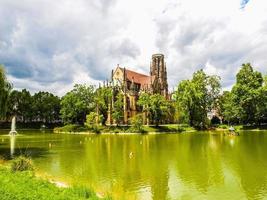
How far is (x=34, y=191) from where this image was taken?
16.8 m

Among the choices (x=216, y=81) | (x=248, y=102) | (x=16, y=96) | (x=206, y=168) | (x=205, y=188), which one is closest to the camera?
(x=205, y=188)

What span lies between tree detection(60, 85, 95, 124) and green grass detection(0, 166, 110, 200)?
91.0m

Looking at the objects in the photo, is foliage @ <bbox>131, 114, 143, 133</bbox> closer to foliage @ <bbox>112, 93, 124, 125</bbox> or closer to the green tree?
foliage @ <bbox>112, 93, 124, 125</bbox>

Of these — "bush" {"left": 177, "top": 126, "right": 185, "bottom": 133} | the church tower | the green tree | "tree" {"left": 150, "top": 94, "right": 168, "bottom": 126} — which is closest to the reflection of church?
the church tower

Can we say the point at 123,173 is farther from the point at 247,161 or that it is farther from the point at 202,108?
the point at 202,108

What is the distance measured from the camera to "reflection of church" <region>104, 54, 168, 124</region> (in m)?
125

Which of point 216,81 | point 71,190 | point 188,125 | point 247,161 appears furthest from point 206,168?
point 216,81

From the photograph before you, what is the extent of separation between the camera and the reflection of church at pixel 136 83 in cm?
12512

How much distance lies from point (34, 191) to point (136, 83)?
12636 centimetres

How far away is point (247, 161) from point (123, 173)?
13676mm

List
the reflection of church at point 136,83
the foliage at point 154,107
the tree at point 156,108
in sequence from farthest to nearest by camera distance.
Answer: the reflection of church at point 136,83
the foliage at point 154,107
the tree at point 156,108

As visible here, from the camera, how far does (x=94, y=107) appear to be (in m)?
115

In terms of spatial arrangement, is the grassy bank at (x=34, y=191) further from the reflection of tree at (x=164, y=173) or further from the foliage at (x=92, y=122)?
the foliage at (x=92, y=122)

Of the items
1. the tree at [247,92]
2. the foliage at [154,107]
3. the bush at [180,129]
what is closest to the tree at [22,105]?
the foliage at [154,107]
